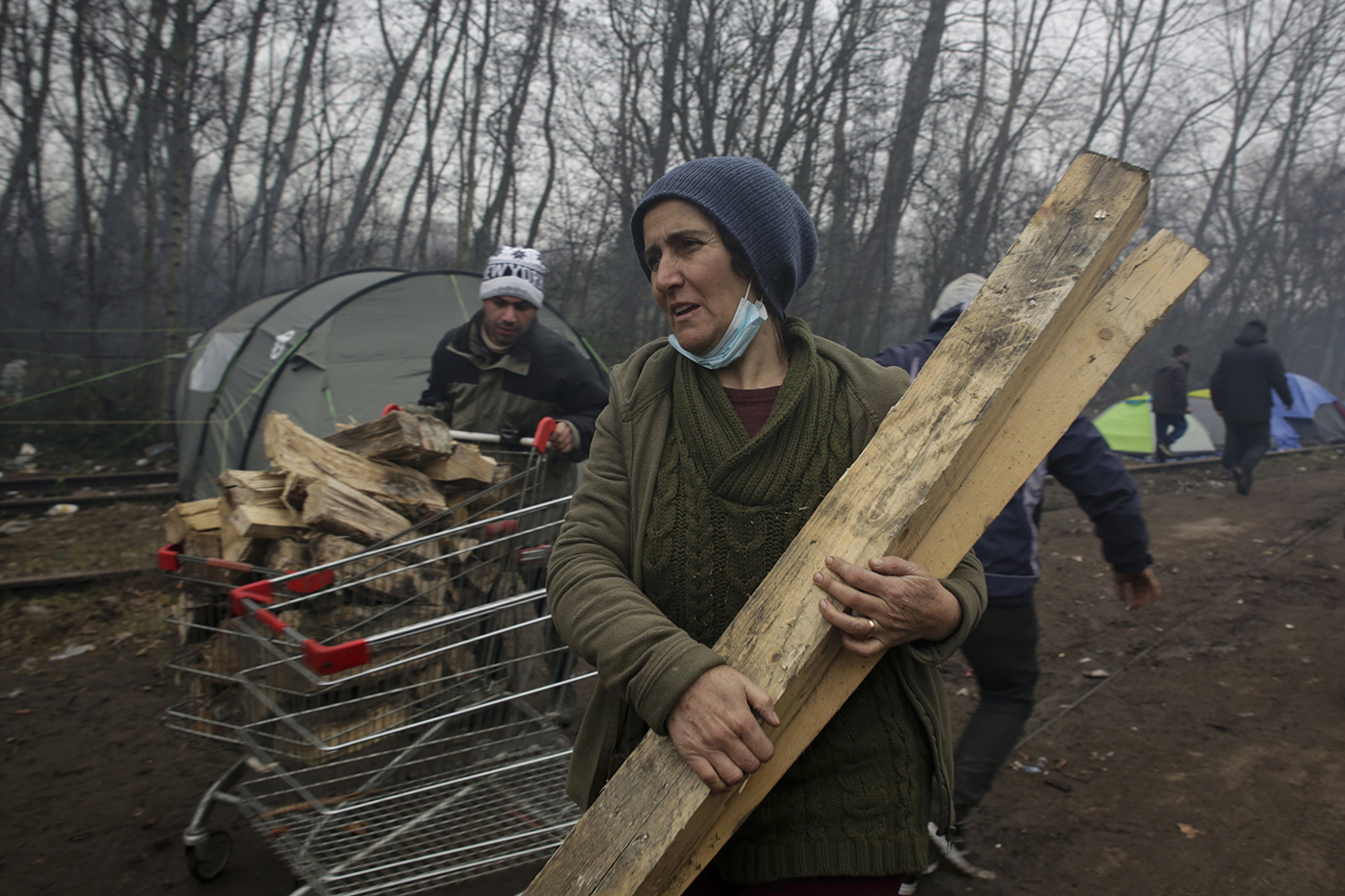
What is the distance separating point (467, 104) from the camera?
16422mm

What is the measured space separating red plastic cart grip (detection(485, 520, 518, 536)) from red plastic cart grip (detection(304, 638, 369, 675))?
87 centimetres

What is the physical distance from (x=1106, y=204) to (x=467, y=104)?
17102 millimetres

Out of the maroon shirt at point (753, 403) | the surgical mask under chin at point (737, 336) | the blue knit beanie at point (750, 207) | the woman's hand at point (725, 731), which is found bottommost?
the woman's hand at point (725, 731)

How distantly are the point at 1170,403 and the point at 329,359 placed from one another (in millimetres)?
11862

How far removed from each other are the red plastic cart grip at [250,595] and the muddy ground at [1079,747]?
0.96 m

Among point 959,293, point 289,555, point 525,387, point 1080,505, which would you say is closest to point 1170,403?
point 959,293

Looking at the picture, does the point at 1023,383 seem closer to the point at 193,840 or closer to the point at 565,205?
the point at 193,840

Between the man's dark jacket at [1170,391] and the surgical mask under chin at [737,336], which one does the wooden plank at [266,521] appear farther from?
the man's dark jacket at [1170,391]

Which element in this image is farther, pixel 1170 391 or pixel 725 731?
pixel 1170 391

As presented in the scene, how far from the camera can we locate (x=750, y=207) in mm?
1484

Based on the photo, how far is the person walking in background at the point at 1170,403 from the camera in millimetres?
12203

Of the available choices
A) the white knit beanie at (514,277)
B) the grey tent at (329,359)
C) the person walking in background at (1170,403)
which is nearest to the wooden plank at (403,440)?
the white knit beanie at (514,277)

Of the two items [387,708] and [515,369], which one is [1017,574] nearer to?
[387,708]

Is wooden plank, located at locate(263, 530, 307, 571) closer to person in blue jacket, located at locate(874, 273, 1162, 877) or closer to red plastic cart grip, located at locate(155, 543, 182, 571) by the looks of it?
red plastic cart grip, located at locate(155, 543, 182, 571)
